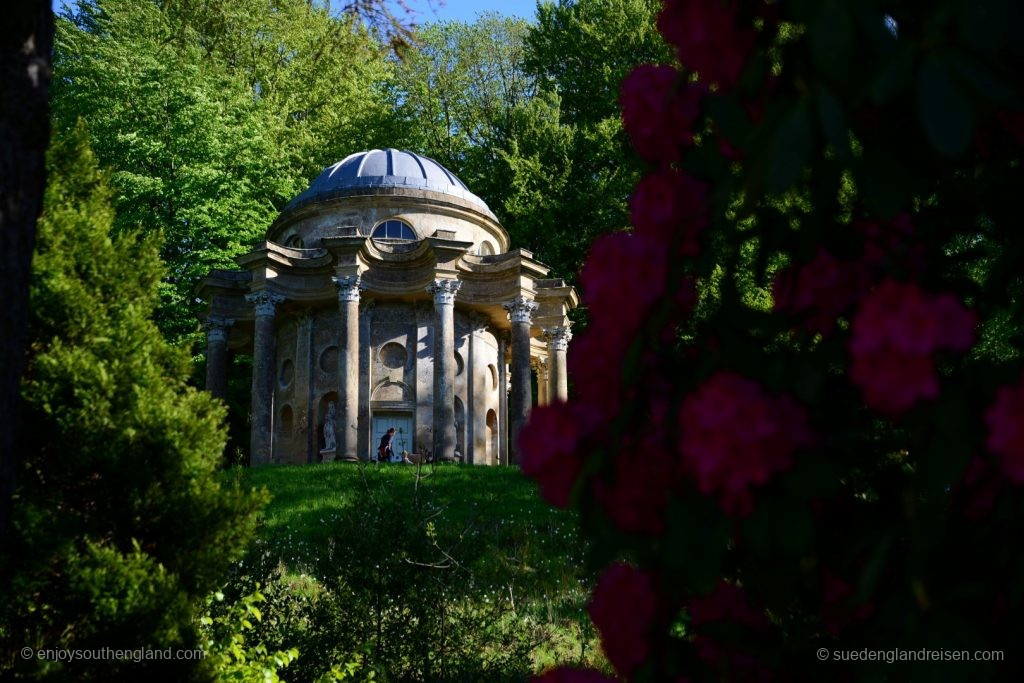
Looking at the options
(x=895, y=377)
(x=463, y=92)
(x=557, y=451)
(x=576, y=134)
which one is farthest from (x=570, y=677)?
(x=463, y=92)

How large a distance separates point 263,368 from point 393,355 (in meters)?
3.40

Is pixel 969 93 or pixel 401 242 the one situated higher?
pixel 401 242

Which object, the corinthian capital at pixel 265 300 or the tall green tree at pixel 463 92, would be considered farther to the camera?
the tall green tree at pixel 463 92

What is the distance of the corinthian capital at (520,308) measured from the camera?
2345 cm

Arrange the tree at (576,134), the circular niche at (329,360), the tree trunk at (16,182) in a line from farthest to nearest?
the tree at (576,134), the circular niche at (329,360), the tree trunk at (16,182)

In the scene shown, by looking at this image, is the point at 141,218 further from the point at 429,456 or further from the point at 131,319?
the point at 131,319

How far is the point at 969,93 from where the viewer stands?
1.43 m

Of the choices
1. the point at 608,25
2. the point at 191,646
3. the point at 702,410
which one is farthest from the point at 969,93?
Answer: the point at 608,25

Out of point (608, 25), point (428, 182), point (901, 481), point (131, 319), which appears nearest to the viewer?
point (901, 481)

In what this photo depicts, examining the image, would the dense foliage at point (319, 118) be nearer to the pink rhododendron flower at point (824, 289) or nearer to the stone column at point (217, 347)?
the stone column at point (217, 347)

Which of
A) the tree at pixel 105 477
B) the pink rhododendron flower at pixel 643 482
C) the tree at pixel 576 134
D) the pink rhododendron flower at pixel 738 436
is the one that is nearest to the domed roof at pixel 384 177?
the tree at pixel 576 134

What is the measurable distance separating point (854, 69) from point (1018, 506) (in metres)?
0.92

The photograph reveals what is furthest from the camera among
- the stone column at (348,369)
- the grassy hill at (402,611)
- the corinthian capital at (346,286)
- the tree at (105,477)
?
the corinthian capital at (346,286)

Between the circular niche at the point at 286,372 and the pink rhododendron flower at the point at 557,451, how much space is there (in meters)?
23.7
